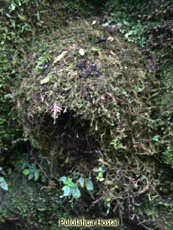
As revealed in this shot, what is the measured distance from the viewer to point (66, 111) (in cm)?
142

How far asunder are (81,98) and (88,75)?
0.52 ft

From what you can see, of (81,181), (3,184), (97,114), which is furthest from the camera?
(3,184)

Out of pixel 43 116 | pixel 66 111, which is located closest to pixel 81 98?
pixel 66 111

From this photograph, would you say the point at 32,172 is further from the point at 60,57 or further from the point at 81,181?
the point at 60,57

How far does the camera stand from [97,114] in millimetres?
1424

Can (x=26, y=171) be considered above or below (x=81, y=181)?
above

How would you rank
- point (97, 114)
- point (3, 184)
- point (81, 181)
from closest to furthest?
point (97, 114) → point (81, 181) → point (3, 184)

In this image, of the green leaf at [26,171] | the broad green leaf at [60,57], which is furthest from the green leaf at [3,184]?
the broad green leaf at [60,57]

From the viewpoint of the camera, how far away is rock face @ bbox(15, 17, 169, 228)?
1438 mm

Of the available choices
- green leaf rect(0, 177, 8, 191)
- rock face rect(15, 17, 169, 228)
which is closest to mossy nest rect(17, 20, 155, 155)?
rock face rect(15, 17, 169, 228)

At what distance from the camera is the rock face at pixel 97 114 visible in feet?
4.72

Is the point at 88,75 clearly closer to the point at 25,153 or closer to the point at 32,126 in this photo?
the point at 32,126

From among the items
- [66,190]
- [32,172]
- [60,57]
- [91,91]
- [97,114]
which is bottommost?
[66,190]

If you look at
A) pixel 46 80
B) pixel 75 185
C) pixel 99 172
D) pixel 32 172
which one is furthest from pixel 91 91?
pixel 32 172
